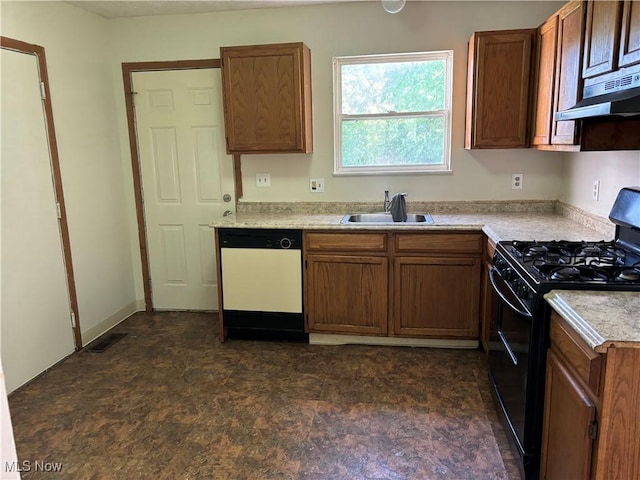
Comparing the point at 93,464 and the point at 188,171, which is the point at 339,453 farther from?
the point at 188,171

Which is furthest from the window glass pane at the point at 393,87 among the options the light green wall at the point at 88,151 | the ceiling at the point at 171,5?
the light green wall at the point at 88,151

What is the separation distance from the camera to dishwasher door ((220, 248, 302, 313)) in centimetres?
319

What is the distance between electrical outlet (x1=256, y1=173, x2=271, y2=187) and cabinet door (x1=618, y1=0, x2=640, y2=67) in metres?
2.47

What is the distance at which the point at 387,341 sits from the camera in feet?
10.6

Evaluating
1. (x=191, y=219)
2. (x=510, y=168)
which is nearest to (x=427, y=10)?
(x=510, y=168)

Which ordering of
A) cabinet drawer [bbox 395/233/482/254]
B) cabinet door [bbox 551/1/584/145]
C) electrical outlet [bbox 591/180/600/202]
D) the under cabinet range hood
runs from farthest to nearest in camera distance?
cabinet drawer [bbox 395/233/482/254], electrical outlet [bbox 591/180/600/202], cabinet door [bbox 551/1/584/145], the under cabinet range hood

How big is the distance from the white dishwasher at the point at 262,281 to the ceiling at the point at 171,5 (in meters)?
1.65

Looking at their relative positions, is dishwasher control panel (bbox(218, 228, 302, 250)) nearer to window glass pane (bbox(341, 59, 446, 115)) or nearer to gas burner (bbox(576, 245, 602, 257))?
window glass pane (bbox(341, 59, 446, 115))

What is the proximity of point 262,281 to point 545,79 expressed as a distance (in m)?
2.22

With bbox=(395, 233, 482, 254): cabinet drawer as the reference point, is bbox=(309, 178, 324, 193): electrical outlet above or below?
above

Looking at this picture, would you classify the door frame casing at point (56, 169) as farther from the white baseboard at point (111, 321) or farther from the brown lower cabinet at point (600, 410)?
the brown lower cabinet at point (600, 410)

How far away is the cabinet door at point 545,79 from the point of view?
8.49 feet

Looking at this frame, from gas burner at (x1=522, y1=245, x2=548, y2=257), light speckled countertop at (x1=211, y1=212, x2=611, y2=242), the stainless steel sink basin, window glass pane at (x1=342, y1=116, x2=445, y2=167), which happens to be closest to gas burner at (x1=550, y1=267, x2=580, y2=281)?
gas burner at (x1=522, y1=245, x2=548, y2=257)

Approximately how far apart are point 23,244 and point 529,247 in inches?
114
